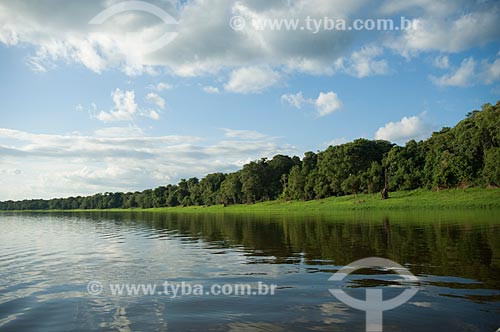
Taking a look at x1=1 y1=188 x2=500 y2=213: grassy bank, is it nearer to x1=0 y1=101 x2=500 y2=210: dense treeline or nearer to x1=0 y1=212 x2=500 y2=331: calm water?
x1=0 y1=101 x2=500 y2=210: dense treeline

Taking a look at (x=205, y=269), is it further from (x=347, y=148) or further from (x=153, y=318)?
(x=347, y=148)

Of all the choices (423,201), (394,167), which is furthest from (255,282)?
(394,167)

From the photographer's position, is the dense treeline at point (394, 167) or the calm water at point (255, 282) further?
the dense treeline at point (394, 167)

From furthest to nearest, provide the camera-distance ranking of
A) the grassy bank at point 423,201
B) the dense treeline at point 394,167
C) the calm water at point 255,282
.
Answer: the dense treeline at point 394,167 < the grassy bank at point 423,201 < the calm water at point 255,282

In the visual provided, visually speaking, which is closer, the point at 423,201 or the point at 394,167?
the point at 423,201

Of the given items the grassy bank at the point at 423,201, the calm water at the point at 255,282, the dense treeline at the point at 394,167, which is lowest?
the calm water at the point at 255,282

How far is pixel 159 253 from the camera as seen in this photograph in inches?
993

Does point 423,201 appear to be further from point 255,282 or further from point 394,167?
point 255,282

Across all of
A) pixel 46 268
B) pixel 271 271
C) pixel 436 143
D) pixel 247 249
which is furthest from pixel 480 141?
pixel 46 268

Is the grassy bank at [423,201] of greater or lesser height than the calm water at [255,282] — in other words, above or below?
above

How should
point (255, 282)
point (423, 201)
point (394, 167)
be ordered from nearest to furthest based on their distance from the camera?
point (255, 282) → point (423, 201) → point (394, 167)

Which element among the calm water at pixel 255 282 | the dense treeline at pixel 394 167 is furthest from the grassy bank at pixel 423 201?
the calm water at pixel 255 282

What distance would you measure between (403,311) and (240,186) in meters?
149

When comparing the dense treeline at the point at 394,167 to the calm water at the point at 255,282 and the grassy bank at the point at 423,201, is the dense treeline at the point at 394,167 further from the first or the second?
the calm water at the point at 255,282
